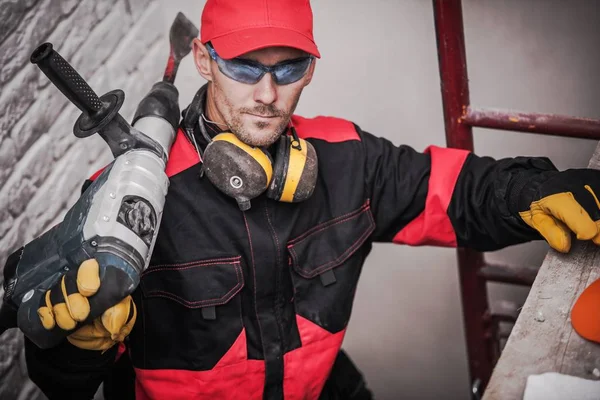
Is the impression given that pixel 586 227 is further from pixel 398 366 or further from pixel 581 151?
pixel 398 366

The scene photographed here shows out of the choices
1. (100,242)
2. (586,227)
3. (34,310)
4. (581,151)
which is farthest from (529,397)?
(581,151)

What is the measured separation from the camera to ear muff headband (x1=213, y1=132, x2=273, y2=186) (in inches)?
56.9

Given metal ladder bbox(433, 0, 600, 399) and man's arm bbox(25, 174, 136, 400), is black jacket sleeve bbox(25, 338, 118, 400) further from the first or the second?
metal ladder bbox(433, 0, 600, 399)

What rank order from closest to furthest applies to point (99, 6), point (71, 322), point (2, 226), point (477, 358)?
point (71, 322), point (2, 226), point (99, 6), point (477, 358)

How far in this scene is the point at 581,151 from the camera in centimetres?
227

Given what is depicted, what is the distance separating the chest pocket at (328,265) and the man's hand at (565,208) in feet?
1.31

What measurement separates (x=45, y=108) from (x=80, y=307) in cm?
88

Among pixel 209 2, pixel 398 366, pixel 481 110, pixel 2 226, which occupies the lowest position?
pixel 398 366

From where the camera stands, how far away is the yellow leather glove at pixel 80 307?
117cm

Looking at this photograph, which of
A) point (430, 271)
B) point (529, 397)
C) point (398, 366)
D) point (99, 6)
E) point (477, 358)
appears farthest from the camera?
point (398, 366)

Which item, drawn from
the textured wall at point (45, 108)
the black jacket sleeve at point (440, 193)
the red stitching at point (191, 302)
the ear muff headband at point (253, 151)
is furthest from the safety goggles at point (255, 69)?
the textured wall at point (45, 108)

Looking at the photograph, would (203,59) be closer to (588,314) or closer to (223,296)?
(223,296)

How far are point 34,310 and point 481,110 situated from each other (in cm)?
120

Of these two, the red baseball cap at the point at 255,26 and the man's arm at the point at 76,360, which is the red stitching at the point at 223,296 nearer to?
the man's arm at the point at 76,360
